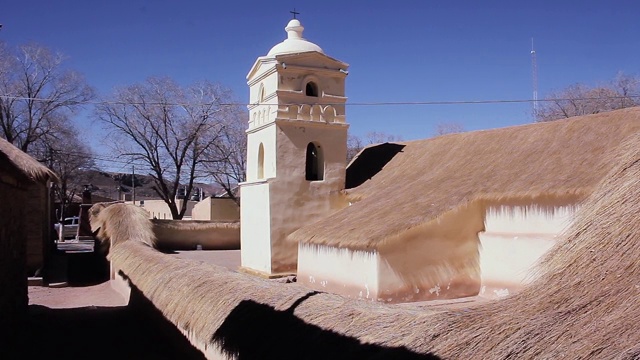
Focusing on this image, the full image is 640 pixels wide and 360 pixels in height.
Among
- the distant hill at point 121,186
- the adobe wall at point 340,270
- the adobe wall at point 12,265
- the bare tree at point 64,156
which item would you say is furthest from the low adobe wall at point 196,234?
the distant hill at point 121,186

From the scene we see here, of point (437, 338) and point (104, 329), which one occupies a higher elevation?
point (437, 338)

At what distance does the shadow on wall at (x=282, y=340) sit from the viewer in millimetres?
4848

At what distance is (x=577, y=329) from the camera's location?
13.8 ft

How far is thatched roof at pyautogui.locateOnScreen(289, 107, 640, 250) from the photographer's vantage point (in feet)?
42.5

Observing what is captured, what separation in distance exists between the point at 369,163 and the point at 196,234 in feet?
38.6

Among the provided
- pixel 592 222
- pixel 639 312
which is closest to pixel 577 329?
pixel 639 312

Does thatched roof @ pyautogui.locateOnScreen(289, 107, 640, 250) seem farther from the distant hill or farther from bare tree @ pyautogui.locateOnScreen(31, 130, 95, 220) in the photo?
the distant hill

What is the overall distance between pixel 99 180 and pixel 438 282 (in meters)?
51.9

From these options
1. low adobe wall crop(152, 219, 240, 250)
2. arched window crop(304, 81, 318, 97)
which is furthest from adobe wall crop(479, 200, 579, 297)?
low adobe wall crop(152, 219, 240, 250)

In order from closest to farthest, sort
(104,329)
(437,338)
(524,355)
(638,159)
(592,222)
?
(524,355), (437,338), (592,222), (638,159), (104,329)

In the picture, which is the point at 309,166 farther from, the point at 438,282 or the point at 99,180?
the point at 99,180

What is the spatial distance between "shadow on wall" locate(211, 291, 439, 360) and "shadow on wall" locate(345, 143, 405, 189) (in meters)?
14.1

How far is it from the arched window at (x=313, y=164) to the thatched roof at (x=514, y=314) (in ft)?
42.1

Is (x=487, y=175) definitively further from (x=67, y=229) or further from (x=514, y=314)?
(x=67, y=229)
